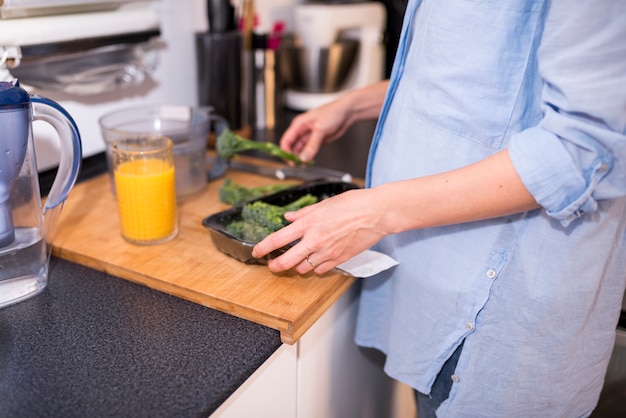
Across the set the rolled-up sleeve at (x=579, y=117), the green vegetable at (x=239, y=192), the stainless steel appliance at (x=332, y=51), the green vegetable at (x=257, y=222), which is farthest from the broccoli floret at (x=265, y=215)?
the stainless steel appliance at (x=332, y=51)

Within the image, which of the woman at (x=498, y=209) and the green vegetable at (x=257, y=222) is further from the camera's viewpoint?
the green vegetable at (x=257, y=222)

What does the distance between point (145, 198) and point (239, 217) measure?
151 mm

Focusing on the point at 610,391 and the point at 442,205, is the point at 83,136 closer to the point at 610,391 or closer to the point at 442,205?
the point at 442,205

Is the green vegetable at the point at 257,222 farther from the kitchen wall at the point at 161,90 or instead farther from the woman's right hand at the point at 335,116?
the kitchen wall at the point at 161,90

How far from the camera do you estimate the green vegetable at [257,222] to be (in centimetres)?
86

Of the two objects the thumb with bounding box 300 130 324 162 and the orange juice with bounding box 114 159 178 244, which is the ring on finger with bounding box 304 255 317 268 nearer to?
the orange juice with bounding box 114 159 178 244

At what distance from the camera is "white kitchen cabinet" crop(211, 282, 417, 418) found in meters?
0.78

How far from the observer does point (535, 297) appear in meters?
0.77

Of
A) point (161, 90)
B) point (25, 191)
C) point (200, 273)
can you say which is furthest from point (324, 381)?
point (161, 90)

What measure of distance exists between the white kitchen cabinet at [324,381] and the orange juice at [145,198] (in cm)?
29

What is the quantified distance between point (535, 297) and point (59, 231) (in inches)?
30.3

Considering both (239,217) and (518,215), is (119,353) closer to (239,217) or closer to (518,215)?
(239,217)

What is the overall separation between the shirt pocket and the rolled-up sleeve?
0.07m

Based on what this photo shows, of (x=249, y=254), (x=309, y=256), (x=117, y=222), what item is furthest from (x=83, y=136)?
(x=309, y=256)
